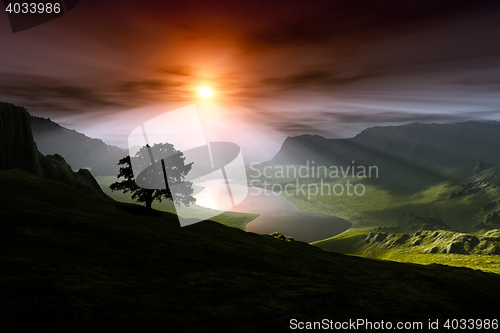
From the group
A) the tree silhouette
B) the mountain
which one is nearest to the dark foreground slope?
the tree silhouette

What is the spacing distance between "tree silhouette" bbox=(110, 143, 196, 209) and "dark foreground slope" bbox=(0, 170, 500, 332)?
20.3 m

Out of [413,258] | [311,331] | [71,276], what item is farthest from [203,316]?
[413,258]

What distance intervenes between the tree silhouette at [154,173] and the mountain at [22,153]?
37642 mm

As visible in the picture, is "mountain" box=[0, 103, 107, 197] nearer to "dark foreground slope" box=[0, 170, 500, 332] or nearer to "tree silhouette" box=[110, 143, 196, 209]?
"tree silhouette" box=[110, 143, 196, 209]

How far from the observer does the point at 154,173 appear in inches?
1745

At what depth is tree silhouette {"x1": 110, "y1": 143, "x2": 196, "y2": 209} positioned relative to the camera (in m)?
43.1

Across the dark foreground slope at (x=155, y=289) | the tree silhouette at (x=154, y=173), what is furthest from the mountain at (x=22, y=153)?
the dark foreground slope at (x=155, y=289)

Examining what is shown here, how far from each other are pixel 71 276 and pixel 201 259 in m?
8.95

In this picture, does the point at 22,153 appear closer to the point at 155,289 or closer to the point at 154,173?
the point at 154,173

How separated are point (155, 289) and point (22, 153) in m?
74.8

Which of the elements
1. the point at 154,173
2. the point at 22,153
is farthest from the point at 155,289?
the point at 22,153

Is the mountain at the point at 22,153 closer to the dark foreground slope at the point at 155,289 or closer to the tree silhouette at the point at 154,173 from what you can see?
the tree silhouette at the point at 154,173

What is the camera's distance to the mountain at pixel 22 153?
63.4 m

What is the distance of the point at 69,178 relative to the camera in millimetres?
71750
